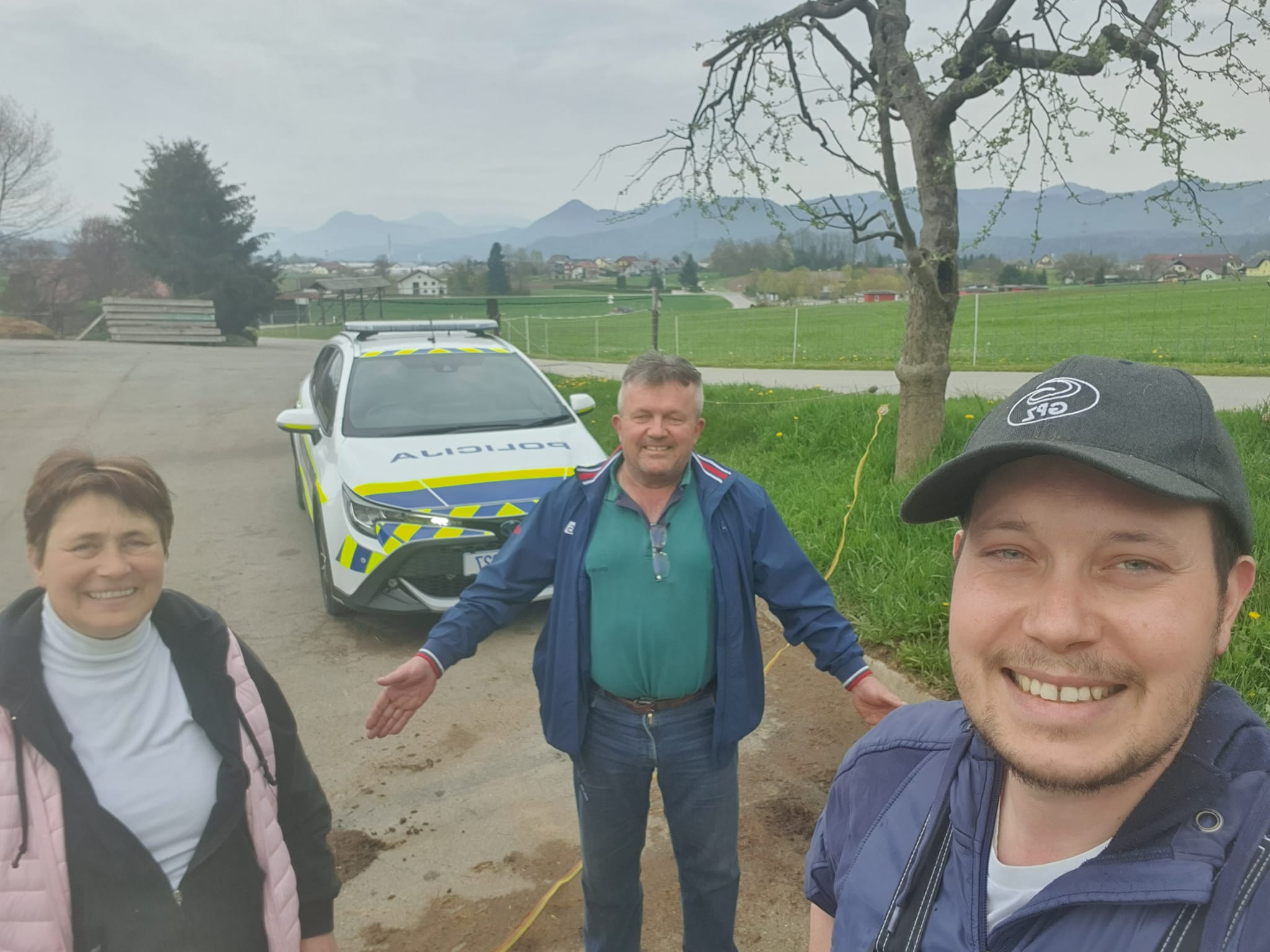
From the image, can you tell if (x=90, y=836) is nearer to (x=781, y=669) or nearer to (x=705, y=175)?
(x=781, y=669)

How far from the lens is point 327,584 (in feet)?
18.4

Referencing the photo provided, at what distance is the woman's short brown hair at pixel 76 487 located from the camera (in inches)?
73.5

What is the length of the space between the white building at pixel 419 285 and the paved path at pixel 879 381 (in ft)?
95.2

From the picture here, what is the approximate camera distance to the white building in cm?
4716

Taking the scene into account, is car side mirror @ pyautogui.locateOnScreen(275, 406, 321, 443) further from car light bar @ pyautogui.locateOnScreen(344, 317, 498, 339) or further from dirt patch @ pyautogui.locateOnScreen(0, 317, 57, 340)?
dirt patch @ pyautogui.locateOnScreen(0, 317, 57, 340)

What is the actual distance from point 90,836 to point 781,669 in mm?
3699

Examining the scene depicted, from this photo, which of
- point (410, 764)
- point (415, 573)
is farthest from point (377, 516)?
point (410, 764)

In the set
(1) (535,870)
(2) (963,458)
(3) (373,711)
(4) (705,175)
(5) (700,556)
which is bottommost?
(1) (535,870)

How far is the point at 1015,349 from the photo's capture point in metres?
19.2

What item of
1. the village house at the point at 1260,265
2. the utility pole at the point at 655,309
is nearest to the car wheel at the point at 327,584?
the utility pole at the point at 655,309

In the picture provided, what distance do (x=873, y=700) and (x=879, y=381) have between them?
494 inches

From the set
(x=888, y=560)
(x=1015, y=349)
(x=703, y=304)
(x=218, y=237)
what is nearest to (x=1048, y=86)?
(x=888, y=560)

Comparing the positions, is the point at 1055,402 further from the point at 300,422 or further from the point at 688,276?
the point at 688,276

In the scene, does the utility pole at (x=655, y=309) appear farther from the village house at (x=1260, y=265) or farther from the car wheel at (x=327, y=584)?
the village house at (x=1260, y=265)
